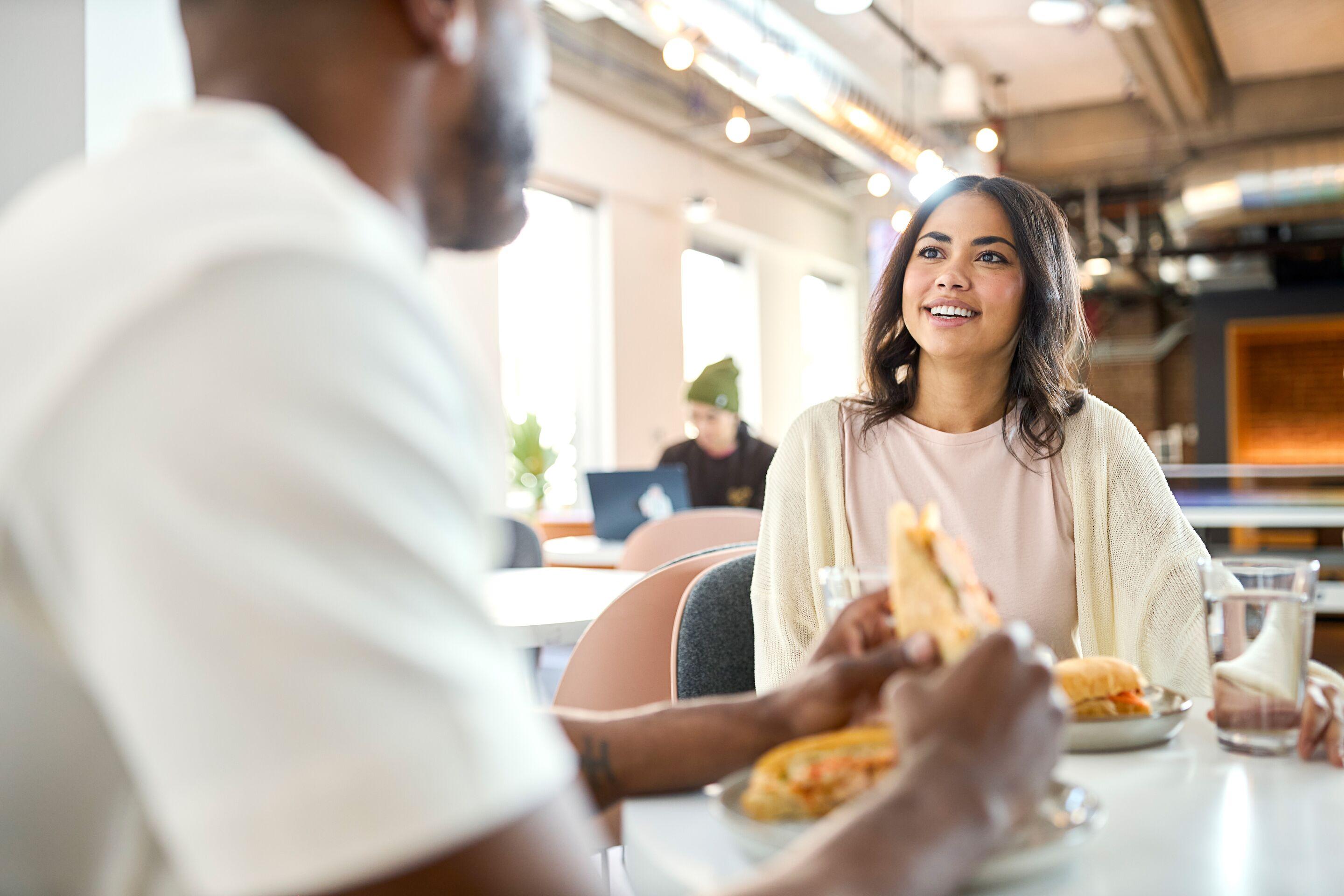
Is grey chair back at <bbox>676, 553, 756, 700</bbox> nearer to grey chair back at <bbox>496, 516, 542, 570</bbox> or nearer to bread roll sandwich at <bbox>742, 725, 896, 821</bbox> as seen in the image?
bread roll sandwich at <bbox>742, 725, 896, 821</bbox>

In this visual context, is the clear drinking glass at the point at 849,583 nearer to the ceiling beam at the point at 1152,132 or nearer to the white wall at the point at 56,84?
the white wall at the point at 56,84

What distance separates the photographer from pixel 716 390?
5.46 m

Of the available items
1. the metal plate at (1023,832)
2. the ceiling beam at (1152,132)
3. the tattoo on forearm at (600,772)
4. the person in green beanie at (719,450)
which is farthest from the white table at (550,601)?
the ceiling beam at (1152,132)

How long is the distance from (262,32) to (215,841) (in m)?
0.43

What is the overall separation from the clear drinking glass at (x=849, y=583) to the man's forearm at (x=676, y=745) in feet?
0.32

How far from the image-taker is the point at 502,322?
736 cm

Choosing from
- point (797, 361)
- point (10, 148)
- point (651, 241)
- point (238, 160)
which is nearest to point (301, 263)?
Answer: point (238, 160)

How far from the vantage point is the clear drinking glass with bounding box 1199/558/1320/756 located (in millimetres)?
1015

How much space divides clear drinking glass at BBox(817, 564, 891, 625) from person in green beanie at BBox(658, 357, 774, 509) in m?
4.41

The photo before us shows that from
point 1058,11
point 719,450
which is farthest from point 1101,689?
point 1058,11

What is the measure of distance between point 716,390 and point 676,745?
457 cm

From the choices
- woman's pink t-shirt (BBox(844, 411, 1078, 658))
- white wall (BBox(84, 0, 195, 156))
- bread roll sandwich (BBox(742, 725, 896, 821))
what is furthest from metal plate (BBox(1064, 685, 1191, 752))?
white wall (BBox(84, 0, 195, 156))

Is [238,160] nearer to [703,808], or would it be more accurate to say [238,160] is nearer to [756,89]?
[703,808]

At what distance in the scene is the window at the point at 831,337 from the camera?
12.0 metres
